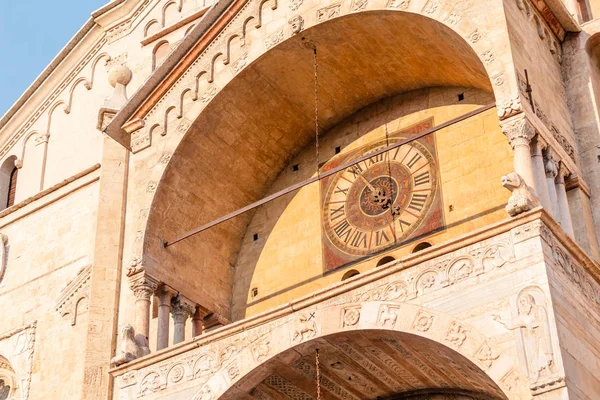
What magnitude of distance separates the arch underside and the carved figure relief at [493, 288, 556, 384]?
1.20m

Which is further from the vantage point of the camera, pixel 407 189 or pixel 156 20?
pixel 156 20

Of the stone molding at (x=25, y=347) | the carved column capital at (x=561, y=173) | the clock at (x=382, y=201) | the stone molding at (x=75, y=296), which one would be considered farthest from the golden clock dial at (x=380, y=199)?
the stone molding at (x=25, y=347)

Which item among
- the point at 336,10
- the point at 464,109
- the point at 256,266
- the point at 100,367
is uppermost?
the point at 336,10

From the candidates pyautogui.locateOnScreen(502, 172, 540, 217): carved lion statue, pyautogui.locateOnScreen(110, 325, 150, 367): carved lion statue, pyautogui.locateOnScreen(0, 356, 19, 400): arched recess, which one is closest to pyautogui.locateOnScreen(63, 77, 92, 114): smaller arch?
pyautogui.locateOnScreen(0, 356, 19, 400): arched recess

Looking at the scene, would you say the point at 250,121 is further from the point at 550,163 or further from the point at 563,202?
the point at 563,202

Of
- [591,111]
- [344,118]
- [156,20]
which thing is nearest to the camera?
[591,111]

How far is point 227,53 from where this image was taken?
16.9 meters

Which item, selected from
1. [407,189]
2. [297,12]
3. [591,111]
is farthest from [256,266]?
[591,111]

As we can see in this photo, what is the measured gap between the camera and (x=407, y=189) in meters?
16.1

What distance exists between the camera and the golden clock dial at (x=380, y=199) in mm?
15852

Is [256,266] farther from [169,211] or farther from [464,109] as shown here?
[464,109]

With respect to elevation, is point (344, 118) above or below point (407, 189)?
above

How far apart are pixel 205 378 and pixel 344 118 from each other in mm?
5033

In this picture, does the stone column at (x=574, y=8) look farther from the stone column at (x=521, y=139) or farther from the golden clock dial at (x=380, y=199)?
the stone column at (x=521, y=139)
